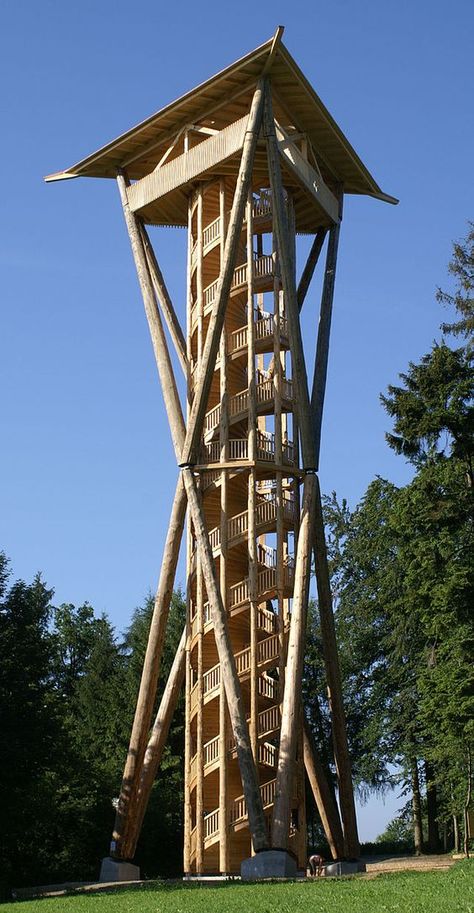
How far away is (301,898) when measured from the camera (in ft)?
50.1

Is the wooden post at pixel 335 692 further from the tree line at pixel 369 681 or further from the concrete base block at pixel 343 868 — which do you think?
the tree line at pixel 369 681

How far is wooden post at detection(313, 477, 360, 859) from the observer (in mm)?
23812

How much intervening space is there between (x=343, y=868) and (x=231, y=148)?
47.8 feet

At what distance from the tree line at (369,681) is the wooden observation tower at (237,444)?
3756mm

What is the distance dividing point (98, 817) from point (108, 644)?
683 inches

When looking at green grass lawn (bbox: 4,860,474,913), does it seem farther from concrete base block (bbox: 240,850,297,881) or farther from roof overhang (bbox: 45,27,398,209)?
roof overhang (bbox: 45,27,398,209)

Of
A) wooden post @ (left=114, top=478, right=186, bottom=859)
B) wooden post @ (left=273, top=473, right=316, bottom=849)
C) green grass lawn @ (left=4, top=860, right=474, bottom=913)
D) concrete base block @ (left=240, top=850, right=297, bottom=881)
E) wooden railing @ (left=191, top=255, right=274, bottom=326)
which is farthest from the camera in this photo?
wooden railing @ (left=191, top=255, right=274, bottom=326)

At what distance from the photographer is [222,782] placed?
21719 millimetres

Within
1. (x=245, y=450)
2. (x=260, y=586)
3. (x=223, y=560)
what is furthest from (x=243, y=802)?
(x=245, y=450)

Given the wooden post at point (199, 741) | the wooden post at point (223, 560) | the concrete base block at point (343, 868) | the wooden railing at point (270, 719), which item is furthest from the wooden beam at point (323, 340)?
the concrete base block at point (343, 868)

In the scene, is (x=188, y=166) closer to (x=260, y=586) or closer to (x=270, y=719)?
(x=260, y=586)

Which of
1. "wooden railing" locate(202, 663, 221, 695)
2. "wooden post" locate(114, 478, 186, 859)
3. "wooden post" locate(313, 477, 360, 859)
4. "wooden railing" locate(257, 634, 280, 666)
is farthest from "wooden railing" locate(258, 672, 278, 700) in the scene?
"wooden post" locate(114, 478, 186, 859)

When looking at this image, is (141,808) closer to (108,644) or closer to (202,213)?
(202,213)

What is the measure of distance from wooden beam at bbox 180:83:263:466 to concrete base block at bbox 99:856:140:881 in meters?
7.87
